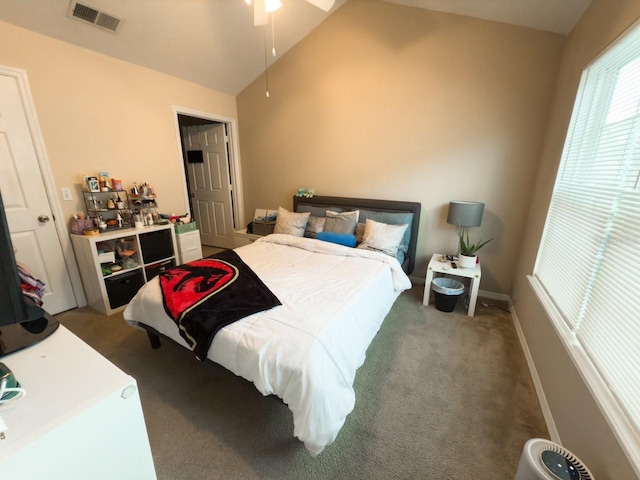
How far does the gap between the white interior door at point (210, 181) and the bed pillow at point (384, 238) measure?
102 inches

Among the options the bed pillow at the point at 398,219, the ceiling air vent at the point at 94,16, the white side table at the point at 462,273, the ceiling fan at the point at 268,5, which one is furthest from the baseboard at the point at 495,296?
the ceiling air vent at the point at 94,16

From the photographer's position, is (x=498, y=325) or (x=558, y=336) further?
(x=498, y=325)

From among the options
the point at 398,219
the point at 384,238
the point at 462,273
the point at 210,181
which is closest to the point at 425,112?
the point at 398,219

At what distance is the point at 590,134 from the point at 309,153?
9.18 ft

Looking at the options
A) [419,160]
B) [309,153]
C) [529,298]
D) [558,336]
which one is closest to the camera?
[558,336]

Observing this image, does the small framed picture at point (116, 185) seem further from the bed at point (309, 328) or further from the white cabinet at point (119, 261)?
the bed at point (309, 328)

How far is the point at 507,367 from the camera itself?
202 centimetres

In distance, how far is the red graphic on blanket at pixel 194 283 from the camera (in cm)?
171

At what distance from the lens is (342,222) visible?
321 cm

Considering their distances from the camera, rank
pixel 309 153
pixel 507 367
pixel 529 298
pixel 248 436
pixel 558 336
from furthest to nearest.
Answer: pixel 309 153, pixel 529 298, pixel 507 367, pixel 558 336, pixel 248 436

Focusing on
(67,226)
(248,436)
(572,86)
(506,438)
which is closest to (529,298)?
(506,438)

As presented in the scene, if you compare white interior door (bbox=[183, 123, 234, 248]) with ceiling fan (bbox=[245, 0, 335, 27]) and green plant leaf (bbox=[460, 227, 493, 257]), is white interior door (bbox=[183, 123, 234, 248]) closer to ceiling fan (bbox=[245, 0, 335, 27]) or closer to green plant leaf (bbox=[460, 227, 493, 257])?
ceiling fan (bbox=[245, 0, 335, 27])

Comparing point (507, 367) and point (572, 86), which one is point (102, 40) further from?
point (507, 367)

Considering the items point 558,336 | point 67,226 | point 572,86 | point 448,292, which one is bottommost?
point 448,292
